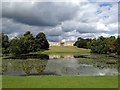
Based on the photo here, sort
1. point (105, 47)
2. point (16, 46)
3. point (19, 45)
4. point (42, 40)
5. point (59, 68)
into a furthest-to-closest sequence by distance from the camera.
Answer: point (42, 40), point (105, 47), point (19, 45), point (16, 46), point (59, 68)

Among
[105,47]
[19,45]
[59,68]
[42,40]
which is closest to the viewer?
[59,68]

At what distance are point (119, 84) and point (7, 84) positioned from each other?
317 inches

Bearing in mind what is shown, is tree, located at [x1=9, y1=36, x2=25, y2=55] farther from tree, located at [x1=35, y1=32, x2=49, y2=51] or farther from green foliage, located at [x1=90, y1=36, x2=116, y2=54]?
green foliage, located at [x1=90, y1=36, x2=116, y2=54]

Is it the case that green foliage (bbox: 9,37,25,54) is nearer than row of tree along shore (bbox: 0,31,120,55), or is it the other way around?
green foliage (bbox: 9,37,25,54)

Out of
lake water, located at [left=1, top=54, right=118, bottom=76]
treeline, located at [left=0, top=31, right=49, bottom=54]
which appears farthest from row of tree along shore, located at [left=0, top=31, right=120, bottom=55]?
lake water, located at [left=1, top=54, right=118, bottom=76]

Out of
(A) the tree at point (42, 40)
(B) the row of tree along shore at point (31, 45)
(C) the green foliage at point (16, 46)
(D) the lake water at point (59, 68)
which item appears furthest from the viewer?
(A) the tree at point (42, 40)

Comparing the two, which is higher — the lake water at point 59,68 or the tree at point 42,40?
the tree at point 42,40

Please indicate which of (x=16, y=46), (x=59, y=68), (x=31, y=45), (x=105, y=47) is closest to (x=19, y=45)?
(x=16, y=46)

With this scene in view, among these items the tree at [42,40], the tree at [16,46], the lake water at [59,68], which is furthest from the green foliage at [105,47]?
the lake water at [59,68]

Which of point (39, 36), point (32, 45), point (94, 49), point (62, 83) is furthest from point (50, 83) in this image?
point (39, 36)

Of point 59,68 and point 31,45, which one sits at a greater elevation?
point 31,45

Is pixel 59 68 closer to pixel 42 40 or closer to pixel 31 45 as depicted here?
pixel 31 45

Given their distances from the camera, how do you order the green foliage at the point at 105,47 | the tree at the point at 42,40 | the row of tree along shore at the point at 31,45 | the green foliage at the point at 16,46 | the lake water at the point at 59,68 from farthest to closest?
the tree at the point at 42,40
the green foliage at the point at 105,47
the row of tree along shore at the point at 31,45
the green foliage at the point at 16,46
the lake water at the point at 59,68

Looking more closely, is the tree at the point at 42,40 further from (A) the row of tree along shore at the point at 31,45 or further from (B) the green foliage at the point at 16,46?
(B) the green foliage at the point at 16,46
